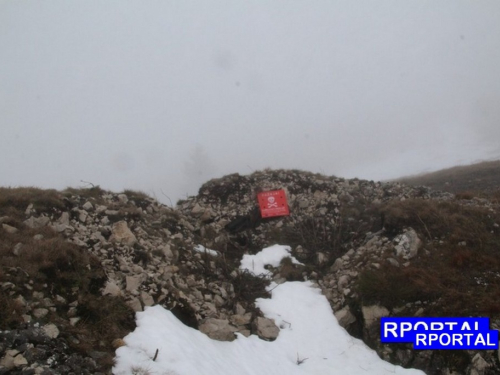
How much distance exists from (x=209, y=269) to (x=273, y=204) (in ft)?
16.2

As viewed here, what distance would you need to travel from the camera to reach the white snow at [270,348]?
5.10m

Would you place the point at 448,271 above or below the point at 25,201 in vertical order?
below

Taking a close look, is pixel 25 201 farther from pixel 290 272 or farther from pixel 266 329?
pixel 290 272

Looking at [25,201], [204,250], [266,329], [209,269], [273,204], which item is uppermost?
[25,201]

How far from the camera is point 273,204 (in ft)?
44.0

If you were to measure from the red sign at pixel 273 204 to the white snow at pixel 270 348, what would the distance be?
431 cm

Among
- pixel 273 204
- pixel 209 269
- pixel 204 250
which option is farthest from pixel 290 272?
pixel 273 204

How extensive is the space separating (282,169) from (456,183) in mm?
11566

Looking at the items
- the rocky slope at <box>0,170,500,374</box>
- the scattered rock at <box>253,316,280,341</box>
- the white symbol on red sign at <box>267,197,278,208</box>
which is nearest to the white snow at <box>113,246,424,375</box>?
the scattered rock at <box>253,316,280,341</box>

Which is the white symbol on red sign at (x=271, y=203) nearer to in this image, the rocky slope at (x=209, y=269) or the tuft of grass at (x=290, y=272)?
the rocky slope at (x=209, y=269)

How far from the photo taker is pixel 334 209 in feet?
42.1

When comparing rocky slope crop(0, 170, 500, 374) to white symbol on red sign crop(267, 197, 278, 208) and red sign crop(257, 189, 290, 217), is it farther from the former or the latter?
white symbol on red sign crop(267, 197, 278, 208)

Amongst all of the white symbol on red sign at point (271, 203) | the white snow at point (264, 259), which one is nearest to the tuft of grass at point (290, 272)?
the white snow at point (264, 259)

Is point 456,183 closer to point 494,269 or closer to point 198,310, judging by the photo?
point 494,269
